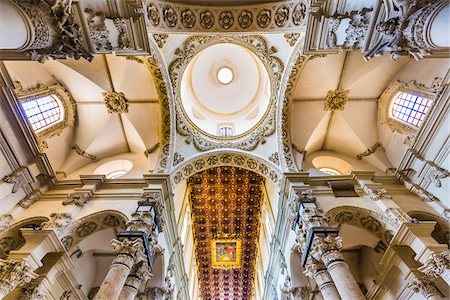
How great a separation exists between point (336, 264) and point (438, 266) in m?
2.71

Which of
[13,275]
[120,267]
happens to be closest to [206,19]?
[120,267]

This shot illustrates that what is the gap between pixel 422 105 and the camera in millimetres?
12133

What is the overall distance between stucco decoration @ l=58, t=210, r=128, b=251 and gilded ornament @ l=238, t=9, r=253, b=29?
8804 mm

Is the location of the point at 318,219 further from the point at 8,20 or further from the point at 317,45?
the point at 8,20

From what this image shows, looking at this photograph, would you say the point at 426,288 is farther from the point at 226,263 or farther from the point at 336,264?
the point at 226,263

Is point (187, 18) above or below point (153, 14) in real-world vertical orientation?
above

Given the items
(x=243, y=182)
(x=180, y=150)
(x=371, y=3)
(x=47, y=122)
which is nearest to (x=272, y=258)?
(x=243, y=182)

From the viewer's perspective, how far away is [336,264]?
25.8 ft

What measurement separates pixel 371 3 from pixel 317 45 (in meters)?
1.74

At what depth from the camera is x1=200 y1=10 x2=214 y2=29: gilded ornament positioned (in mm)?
10039

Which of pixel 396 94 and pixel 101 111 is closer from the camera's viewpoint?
pixel 396 94

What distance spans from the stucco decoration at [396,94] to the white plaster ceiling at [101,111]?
11.7 m

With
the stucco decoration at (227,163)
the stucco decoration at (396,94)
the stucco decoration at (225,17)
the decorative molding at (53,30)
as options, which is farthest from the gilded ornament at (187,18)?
the stucco decoration at (396,94)

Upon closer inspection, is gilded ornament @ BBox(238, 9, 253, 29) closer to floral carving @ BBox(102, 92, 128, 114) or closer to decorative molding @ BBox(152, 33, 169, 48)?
decorative molding @ BBox(152, 33, 169, 48)
